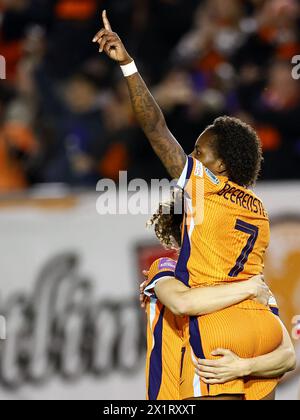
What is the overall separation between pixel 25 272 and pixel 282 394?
181 cm

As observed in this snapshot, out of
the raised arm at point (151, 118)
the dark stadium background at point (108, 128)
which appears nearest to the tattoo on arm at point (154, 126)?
the raised arm at point (151, 118)

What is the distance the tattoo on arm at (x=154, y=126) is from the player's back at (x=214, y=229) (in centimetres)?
25

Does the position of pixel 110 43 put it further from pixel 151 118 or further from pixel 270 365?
pixel 270 365

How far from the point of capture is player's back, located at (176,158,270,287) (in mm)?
3529

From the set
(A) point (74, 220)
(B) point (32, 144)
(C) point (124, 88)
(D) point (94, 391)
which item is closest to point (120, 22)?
(C) point (124, 88)

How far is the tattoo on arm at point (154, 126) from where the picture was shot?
3803 mm

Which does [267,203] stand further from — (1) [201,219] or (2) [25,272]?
(1) [201,219]

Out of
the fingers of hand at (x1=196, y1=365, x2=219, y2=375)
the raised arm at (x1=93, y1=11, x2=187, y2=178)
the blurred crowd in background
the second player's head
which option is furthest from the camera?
the blurred crowd in background

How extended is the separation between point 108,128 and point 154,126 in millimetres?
3906

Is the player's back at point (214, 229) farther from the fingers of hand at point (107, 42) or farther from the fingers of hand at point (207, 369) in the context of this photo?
the fingers of hand at point (107, 42)

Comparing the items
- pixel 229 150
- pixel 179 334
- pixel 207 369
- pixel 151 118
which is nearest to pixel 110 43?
pixel 151 118

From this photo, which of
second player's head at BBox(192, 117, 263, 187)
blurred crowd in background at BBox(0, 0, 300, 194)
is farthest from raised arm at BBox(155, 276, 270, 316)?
blurred crowd in background at BBox(0, 0, 300, 194)

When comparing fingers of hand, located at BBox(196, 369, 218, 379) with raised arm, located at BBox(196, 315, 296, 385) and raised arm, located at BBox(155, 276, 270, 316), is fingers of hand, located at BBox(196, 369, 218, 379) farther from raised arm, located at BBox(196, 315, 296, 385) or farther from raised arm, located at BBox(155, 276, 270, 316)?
raised arm, located at BBox(155, 276, 270, 316)

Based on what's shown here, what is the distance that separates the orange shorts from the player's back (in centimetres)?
13
